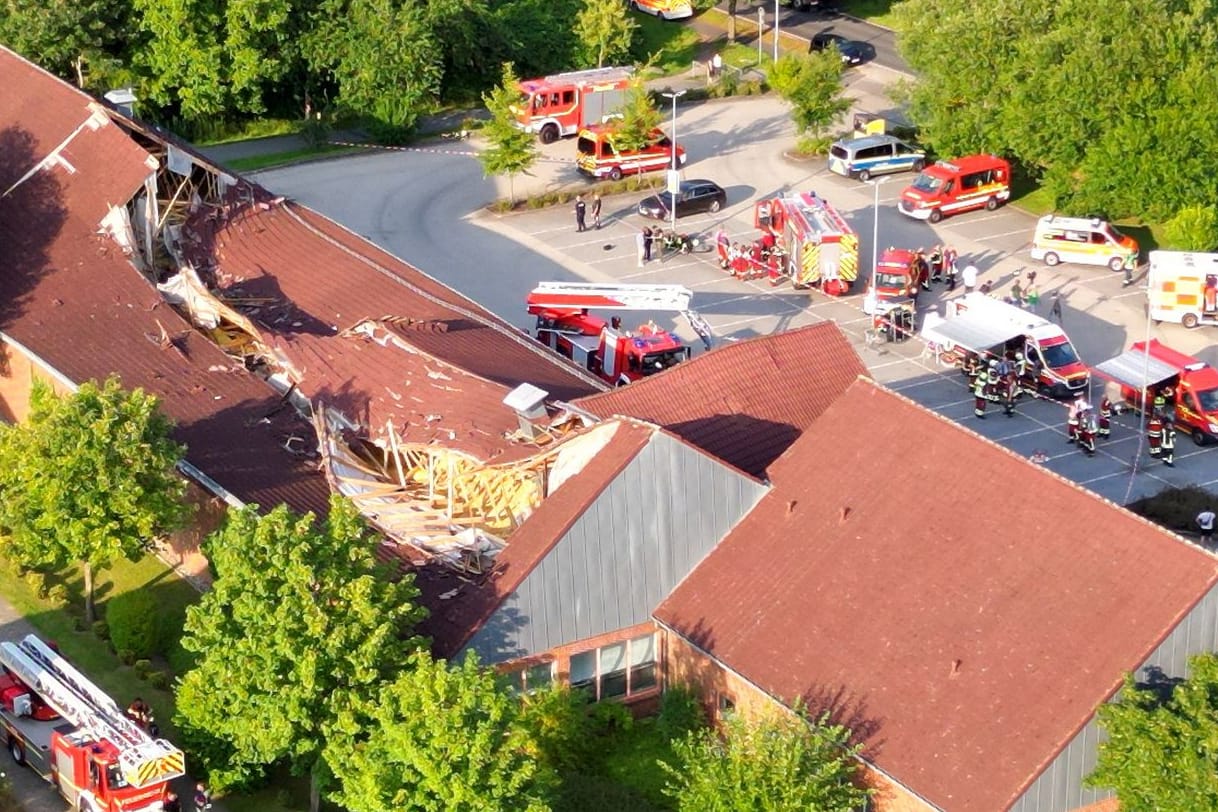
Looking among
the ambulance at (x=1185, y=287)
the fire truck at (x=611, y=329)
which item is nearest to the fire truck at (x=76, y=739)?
the fire truck at (x=611, y=329)

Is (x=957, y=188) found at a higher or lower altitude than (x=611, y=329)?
lower

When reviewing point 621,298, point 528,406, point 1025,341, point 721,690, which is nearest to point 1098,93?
point 1025,341

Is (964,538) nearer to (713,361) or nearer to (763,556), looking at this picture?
(763,556)

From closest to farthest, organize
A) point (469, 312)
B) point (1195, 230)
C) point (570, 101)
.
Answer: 1. point (469, 312)
2. point (1195, 230)
3. point (570, 101)

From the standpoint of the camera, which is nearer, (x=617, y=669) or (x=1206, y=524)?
(x=617, y=669)

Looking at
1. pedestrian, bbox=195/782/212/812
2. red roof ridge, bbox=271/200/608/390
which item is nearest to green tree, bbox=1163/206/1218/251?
red roof ridge, bbox=271/200/608/390

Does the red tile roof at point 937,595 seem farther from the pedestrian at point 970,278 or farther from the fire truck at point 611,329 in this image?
the pedestrian at point 970,278

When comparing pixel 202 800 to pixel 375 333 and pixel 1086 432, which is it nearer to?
pixel 375 333
